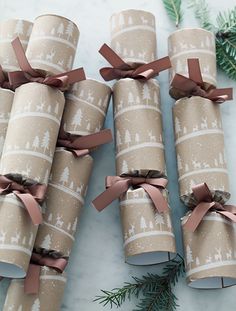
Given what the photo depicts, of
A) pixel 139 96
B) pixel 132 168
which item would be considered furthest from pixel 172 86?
pixel 132 168

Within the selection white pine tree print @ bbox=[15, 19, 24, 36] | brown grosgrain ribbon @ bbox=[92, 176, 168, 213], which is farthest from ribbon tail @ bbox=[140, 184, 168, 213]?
white pine tree print @ bbox=[15, 19, 24, 36]

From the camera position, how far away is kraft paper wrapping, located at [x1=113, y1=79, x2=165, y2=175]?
1229 millimetres

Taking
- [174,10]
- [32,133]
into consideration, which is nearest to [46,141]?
[32,133]

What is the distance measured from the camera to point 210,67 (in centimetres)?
133

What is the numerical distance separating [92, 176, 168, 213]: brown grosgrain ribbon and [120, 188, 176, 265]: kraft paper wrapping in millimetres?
15

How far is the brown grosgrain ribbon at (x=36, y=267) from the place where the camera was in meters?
1.13

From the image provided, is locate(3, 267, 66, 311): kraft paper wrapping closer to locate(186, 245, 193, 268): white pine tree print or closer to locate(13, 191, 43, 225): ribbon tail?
locate(13, 191, 43, 225): ribbon tail

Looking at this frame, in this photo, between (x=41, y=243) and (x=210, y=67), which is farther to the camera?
(x=210, y=67)

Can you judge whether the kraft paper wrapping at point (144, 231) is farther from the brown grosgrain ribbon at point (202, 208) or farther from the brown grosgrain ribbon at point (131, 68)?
the brown grosgrain ribbon at point (131, 68)

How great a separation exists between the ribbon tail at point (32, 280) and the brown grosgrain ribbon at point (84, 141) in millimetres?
268

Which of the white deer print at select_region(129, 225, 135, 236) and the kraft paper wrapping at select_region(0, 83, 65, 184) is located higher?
the kraft paper wrapping at select_region(0, 83, 65, 184)

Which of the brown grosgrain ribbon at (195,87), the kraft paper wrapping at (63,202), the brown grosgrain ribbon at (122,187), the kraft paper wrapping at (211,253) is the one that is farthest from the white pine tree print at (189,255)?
the brown grosgrain ribbon at (195,87)

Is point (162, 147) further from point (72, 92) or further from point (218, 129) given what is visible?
point (72, 92)

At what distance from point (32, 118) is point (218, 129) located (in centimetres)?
42
